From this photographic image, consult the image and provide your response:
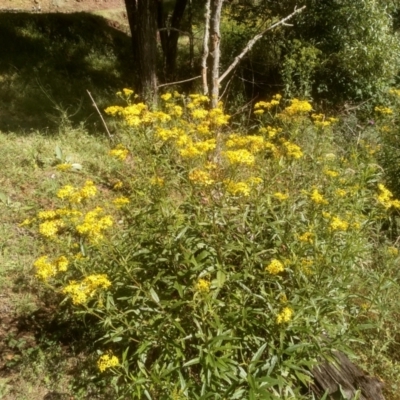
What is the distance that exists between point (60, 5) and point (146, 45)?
6.88 meters

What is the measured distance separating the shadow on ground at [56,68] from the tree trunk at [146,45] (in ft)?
2.83

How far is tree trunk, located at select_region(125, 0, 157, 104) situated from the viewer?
6.00m

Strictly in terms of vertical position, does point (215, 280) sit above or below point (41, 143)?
above

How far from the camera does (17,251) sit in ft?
13.3

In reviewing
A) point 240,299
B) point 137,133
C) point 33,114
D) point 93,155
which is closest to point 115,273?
point 240,299

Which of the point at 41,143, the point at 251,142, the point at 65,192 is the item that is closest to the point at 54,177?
the point at 41,143

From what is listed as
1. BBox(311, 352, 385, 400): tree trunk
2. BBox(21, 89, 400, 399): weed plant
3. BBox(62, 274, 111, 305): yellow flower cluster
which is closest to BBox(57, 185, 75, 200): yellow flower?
BBox(21, 89, 400, 399): weed plant

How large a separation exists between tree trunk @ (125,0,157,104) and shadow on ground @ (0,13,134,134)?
0.86 metres

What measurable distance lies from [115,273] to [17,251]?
5.29 ft

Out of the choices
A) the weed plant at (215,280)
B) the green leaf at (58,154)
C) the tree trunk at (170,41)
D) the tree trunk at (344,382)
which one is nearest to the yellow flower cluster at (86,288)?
the weed plant at (215,280)

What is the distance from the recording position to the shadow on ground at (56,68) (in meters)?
6.45

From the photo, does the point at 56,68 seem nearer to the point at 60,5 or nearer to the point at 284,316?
the point at 60,5

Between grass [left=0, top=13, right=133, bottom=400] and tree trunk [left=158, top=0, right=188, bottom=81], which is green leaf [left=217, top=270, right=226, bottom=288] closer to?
grass [left=0, top=13, right=133, bottom=400]

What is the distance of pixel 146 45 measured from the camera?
20.1 ft
